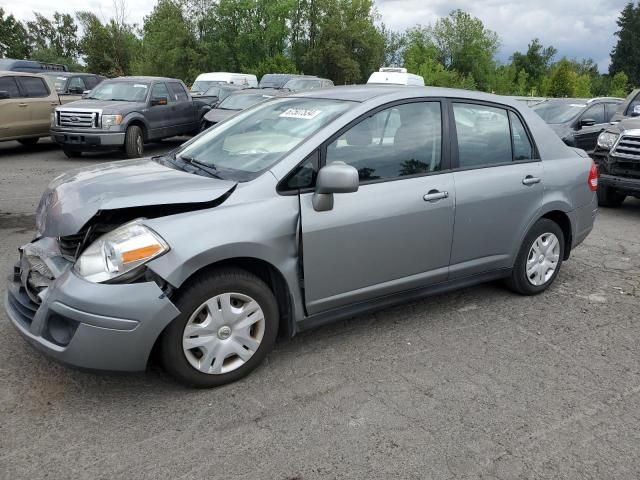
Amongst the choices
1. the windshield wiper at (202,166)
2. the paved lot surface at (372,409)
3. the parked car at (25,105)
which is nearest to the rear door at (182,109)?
the parked car at (25,105)

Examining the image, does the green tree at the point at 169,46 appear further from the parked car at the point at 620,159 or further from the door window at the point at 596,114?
the parked car at the point at 620,159

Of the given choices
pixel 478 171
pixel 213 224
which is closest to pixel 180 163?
pixel 213 224

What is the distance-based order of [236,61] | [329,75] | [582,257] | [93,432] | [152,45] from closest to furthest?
[93,432] < [582,257] < [152,45] < [236,61] < [329,75]

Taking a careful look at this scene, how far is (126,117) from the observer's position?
39.8 ft

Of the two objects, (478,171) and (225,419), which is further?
(478,171)

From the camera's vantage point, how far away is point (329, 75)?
55.5m

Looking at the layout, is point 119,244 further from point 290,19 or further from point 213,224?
point 290,19

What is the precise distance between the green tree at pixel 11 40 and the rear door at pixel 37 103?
50.4 meters

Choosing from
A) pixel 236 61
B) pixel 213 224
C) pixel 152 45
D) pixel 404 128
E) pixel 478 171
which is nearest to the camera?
pixel 213 224

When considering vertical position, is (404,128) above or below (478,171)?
above

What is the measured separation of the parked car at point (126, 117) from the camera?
1183 centimetres

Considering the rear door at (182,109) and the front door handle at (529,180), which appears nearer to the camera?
the front door handle at (529,180)

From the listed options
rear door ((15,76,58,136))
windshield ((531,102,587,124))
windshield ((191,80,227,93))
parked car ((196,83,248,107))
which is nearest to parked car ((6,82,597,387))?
windshield ((531,102,587,124))

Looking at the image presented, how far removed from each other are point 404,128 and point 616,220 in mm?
5410
